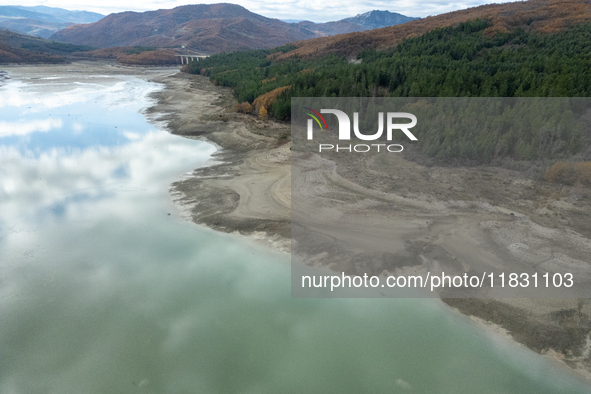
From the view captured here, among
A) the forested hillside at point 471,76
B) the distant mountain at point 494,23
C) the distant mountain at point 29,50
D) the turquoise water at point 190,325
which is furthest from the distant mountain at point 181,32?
the turquoise water at point 190,325

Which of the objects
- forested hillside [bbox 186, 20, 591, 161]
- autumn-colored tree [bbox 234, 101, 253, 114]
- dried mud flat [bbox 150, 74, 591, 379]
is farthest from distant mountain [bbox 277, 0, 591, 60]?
dried mud flat [bbox 150, 74, 591, 379]

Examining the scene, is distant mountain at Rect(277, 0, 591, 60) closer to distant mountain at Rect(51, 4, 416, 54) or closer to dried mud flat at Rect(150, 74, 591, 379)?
dried mud flat at Rect(150, 74, 591, 379)

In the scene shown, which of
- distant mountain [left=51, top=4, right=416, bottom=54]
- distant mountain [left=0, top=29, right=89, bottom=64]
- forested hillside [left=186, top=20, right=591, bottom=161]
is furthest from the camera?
distant mountain [left=51, top=4, right=416, bottom=54]

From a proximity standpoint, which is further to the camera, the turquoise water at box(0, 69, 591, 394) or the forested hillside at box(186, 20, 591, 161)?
the forested hillside at box(186, 20, 591, 161)

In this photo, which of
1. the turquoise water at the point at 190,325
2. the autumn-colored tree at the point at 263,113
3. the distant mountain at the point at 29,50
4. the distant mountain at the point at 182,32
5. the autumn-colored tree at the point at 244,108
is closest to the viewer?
the turquoise water at the point at 190,325

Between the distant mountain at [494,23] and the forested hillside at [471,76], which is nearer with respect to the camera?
the forested hillside at [471,76]

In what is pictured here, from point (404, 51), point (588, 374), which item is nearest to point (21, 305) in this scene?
point (588, 374)

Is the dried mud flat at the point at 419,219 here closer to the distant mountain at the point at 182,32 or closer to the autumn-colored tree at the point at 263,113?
the autumn-colored tree at the point at 263,113
